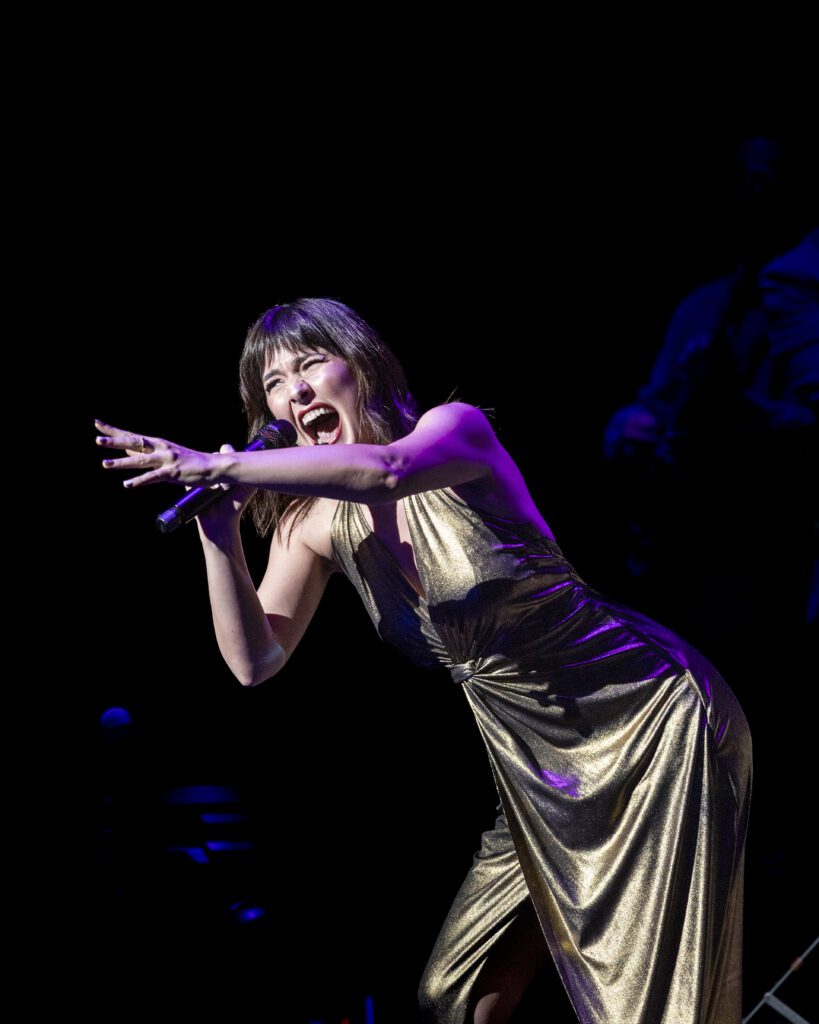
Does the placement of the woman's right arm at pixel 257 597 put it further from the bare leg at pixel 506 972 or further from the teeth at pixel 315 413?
the bare leg at pixel 506 972

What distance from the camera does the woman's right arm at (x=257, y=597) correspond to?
1.93 meters

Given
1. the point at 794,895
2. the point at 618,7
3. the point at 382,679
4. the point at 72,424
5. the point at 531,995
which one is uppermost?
the point at 618,7

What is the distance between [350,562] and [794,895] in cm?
160

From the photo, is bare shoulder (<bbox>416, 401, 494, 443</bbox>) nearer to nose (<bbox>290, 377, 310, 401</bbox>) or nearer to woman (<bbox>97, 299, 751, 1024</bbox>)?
woman (<bbox>97, 299, 751, 1024</bbox>)

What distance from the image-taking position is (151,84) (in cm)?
271

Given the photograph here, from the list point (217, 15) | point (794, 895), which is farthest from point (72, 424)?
point (794, 895)

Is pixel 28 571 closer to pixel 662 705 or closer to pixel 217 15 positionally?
pixel 217 15

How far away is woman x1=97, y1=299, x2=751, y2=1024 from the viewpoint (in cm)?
182

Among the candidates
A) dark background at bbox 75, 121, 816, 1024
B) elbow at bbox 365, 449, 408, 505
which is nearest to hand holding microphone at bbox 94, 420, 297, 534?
elbow at bbox 365, 449, 408, 505

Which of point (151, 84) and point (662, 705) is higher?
point (151, 84)

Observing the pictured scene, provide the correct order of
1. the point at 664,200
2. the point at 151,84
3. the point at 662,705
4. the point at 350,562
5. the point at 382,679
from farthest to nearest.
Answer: the point at 382,679, the point at 664,200, the point at 151,84, the point at 350,562, the point at 662,705

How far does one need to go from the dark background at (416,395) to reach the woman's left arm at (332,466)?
1.23 m

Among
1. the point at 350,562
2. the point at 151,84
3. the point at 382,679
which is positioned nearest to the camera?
the point at 350,562

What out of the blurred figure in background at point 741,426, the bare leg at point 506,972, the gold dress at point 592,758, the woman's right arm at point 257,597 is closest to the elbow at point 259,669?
the woman's right arm at point 257,597
